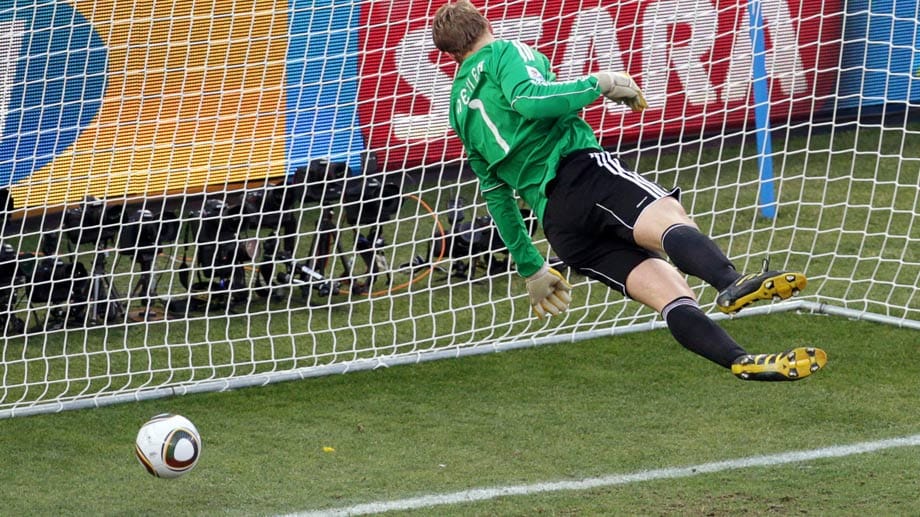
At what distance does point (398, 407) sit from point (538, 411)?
71cm

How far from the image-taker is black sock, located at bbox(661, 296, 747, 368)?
4974 millimetres

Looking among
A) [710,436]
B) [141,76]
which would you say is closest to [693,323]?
[710,436]

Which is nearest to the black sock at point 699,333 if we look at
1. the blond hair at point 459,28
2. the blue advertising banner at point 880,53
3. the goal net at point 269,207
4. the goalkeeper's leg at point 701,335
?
the goalkeeper's leg at point 701,335

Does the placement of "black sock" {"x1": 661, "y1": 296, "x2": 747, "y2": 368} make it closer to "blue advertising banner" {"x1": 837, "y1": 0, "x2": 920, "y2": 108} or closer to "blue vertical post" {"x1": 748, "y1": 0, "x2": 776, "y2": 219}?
"blue vertical post" {"x1": 748, "y1": 0, "x2": 776, "y2": 219}

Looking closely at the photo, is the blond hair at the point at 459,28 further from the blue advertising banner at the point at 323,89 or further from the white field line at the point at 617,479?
the blue advertising banner at the point at 323,89

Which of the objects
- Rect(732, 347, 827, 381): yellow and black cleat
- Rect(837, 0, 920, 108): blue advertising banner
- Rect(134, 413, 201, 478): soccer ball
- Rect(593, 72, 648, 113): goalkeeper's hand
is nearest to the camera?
Rect(732, 347, 827, 381): yellow and black cleat

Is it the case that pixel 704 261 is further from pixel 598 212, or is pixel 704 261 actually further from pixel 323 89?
pixel 323 89

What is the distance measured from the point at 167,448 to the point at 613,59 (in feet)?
17.2

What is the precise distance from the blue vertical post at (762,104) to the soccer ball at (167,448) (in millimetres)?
4695

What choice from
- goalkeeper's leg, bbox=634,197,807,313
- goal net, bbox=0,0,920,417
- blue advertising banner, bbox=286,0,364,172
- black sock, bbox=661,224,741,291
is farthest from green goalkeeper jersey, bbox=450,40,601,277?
blue advertising banner, bbox=286,0,364,172

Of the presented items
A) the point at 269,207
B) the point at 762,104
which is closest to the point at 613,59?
the point at 762,104

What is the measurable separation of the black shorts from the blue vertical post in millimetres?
3922

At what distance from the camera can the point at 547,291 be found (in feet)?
19.6

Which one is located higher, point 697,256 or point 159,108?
point 697,256
